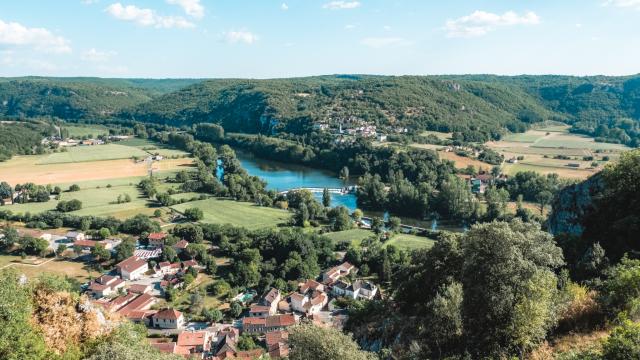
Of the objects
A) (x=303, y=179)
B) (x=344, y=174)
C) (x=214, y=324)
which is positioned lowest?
(x=214, y=324)

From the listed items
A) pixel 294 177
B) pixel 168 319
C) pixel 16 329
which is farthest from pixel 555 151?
pixel 16 329

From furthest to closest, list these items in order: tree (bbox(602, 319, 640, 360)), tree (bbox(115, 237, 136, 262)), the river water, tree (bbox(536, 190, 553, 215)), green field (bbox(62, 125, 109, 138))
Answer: green field (bbox(62, 125, 109, 138)), the river water, tree (bbox(536, 190, 553, 215)), tree (bbox(115, 237, 136, 262)), tree (bbox(602, 319, 640, 360))

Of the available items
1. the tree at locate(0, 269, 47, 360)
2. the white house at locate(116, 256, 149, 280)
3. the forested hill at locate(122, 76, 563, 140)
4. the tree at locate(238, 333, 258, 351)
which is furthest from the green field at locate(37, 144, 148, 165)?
the tree at locate(0, 269, 47, 360)

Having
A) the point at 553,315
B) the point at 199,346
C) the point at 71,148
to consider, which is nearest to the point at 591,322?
the point at 553,315

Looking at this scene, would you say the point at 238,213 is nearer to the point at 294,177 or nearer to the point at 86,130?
the point at 294,177

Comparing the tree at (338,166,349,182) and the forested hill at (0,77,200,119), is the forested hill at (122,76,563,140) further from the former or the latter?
the tree at (338,166,349,182)

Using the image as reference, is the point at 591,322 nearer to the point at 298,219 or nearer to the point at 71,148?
the point at 298,219
